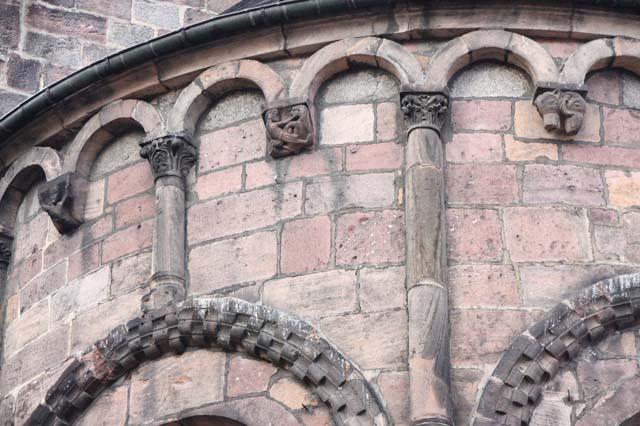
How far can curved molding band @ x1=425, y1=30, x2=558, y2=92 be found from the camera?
12.7 meters

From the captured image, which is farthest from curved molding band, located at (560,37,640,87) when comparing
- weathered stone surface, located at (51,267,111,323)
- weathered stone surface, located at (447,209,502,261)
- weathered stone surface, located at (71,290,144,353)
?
weathered stone surface, located at (51,267,111,323)

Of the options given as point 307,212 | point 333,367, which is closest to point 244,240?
point 307,212

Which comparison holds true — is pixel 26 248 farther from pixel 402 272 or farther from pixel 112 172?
pixel 402 272

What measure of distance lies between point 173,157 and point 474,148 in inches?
→ 78.0

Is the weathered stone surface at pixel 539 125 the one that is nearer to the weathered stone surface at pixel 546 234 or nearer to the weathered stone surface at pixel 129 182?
the weathered stone surface at pixel 546 234

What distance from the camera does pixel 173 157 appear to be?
13055 millimetres

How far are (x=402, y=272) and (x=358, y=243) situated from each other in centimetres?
38

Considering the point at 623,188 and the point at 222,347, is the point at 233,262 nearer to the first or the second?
the point at 222,347

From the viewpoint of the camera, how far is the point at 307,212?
12.5m

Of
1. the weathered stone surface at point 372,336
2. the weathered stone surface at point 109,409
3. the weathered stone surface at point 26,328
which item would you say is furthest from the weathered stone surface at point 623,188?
the weathered stone surface at point 26,328

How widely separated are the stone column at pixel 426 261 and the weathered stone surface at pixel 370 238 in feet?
0.37

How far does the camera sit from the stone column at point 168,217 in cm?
1259

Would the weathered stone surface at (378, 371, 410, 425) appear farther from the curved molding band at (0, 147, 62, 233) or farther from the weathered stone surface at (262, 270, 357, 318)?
the curved molding band at (0, 147, 62, 233)

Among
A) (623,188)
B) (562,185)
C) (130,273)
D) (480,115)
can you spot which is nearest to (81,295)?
(130,273)
